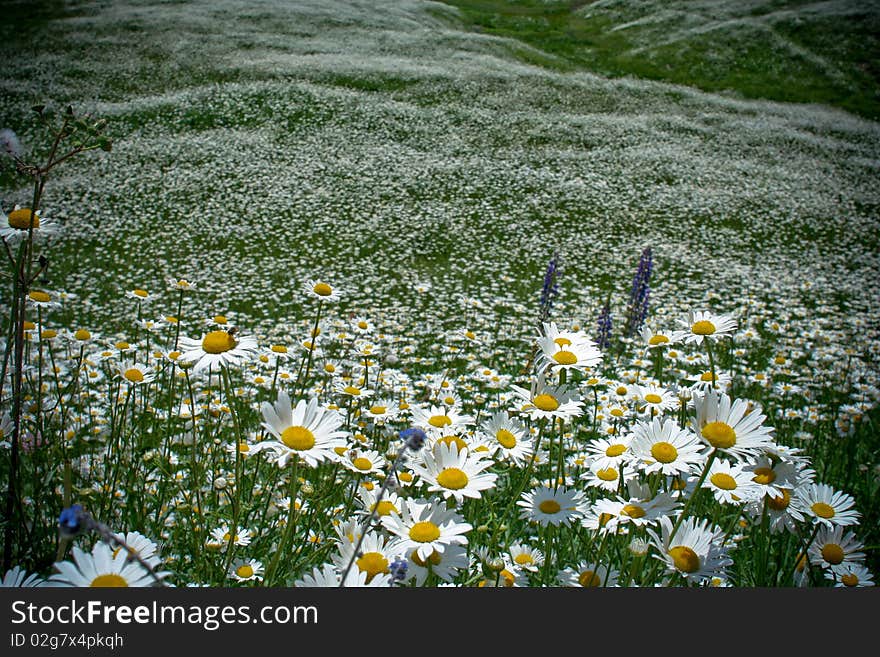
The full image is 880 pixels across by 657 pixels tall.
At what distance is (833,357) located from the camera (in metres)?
6.47

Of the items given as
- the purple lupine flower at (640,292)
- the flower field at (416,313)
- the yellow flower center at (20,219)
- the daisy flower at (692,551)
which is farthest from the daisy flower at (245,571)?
the purple lupine flower at (640,292)

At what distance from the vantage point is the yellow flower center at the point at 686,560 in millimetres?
1466

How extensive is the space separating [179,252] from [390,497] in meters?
11.7

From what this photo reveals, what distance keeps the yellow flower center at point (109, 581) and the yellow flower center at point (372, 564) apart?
528 mm

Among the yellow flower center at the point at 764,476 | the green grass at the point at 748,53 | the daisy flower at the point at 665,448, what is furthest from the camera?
the green grass at the point at 748,53

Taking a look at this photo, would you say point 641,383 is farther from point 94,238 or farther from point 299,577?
point 94,238

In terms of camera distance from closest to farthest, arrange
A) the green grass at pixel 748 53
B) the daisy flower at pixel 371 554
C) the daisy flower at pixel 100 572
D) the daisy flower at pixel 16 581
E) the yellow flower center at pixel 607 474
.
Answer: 1. the daisy flower at pixel 100 572
2. the daisy flower at pixel 16 581
3. the daisy flower at pixel 371 554
4. the yellow flower center at pixel 607 474
5. the green grass at pixel 748 53

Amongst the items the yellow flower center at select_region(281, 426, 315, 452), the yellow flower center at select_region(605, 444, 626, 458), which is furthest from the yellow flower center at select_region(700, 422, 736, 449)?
the yellow flower center at select_region(281, 426, 315, 452)

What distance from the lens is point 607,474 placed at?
1.95 m

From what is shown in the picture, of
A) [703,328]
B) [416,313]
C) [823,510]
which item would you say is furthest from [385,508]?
[416,313]

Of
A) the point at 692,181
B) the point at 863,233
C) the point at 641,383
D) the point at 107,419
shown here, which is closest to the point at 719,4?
the point at 692,181

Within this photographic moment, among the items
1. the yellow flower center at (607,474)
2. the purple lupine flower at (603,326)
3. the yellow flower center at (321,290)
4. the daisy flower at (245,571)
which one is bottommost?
the purple lupine flower at (603,326)

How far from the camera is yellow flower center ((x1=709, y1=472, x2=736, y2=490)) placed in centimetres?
162

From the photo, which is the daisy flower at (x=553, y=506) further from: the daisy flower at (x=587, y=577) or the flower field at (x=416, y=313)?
the daisy flower at (x=587, y=577)
